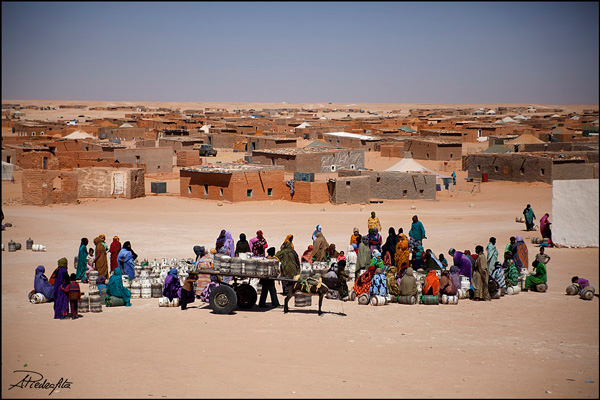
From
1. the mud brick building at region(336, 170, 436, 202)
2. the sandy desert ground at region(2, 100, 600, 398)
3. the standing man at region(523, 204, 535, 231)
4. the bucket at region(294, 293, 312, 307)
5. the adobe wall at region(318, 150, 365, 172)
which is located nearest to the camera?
the sandy desert ground at region(2, 100, 600, 398)

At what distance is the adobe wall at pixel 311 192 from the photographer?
95.4 feet

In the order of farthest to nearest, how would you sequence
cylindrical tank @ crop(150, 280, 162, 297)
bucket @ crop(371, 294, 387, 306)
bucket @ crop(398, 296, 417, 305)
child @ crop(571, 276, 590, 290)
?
child @ crop(571, 276, 590, 290)
cylindrical tank @ crop(150, 280, 162, 297)
bucket @ crop(398, 296, 417, 305)
bucket @ crop(371, 294, 387, 306)

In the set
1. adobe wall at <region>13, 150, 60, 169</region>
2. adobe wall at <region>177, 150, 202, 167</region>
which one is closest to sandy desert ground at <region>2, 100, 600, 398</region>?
adobe wall at <region>13, 150, 60, 169</region>

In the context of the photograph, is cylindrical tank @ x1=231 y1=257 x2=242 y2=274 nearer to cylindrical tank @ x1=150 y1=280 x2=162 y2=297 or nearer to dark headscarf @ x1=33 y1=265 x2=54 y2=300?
cylindrical tank @ x1=150 y1=280 x2=162 y2=297

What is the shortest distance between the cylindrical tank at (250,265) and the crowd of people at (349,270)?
491 millimetres

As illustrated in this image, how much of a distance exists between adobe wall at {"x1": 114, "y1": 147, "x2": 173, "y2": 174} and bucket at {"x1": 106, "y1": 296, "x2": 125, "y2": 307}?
29.0 metres

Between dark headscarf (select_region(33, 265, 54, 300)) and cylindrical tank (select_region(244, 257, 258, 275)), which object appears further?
dark headscarf (select_region(33, 265, 54, 300))

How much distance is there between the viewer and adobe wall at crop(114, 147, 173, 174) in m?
40.4

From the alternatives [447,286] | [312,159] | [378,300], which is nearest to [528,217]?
[447,286]

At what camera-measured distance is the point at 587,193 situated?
595 inches

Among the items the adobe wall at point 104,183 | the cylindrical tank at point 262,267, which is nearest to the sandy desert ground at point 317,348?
the cylindrical tank at point 262,267

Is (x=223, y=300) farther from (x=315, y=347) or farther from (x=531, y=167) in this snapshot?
(x=531, y=167)

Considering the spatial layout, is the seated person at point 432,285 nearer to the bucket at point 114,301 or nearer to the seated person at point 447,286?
the seated person at point 447,286

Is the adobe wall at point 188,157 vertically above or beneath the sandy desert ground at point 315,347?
above
